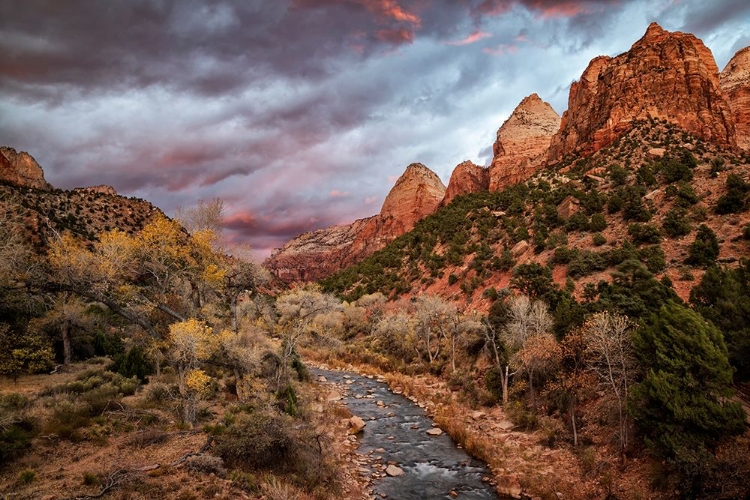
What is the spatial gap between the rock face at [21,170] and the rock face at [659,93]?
94057 millimetres

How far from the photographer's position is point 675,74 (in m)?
54.5

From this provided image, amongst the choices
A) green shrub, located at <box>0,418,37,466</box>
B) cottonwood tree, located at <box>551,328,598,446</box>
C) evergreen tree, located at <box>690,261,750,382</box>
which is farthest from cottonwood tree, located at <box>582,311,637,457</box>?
green shrub, located at <box>0,418,37,466</box>

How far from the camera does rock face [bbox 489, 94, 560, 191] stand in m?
78.2

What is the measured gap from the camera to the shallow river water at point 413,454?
13.9 meters

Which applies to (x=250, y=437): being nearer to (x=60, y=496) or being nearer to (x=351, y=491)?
(x=351, y=491)

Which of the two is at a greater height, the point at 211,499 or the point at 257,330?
the point at 257,330

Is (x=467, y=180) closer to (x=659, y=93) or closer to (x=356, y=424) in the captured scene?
(x=659, y=93)

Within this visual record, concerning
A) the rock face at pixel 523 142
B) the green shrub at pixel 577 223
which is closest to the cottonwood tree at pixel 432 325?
the green shrub at pixel 577 223

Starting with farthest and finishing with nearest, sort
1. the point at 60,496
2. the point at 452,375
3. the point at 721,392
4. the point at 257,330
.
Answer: the point at 452,375
the point at 257,330
the point at 721,392
the point at 60,496

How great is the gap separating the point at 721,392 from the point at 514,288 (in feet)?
92.3

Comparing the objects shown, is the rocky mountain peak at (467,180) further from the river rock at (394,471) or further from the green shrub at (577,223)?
the river rock at (394,471)

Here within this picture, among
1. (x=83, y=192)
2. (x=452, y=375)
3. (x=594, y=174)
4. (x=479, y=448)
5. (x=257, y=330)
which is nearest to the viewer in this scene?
(x=479, y=448)

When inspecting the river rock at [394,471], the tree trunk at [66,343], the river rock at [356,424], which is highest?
the tree trunk at [66,343]

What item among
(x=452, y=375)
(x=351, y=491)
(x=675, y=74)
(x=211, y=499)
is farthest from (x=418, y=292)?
(x=675, y=74)
